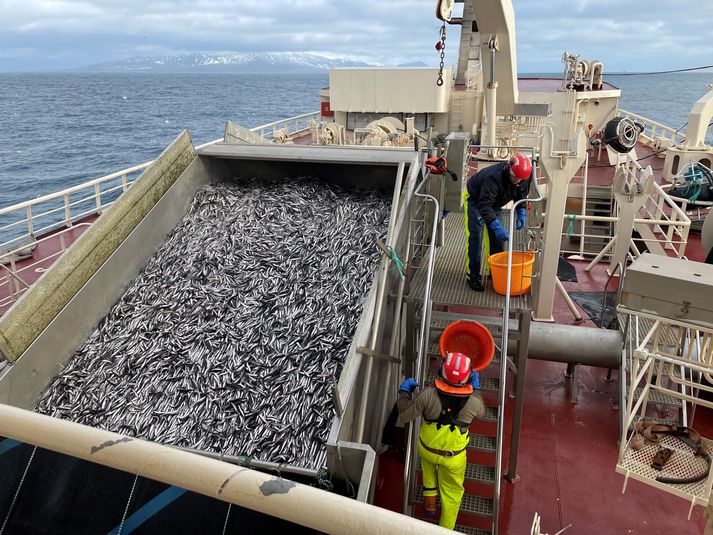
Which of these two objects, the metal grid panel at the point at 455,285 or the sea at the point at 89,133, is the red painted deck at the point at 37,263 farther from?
the sea at the point at 89,133

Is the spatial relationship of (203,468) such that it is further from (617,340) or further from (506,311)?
(617,340)

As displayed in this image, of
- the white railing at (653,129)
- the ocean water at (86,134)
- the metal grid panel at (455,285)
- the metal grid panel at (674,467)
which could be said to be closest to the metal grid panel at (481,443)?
the metal grid panel at (455,285)

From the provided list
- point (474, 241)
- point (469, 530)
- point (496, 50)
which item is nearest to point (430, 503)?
point (469, 530)

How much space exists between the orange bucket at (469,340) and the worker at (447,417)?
66 cm

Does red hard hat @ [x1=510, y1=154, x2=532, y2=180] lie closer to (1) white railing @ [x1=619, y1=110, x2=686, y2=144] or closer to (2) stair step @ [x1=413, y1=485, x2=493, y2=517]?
(2) stair step @ [x1=413, y1=485, x2=493, y2=517]

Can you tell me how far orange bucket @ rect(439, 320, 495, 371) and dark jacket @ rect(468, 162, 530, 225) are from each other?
1110mm

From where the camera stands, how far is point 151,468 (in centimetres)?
149

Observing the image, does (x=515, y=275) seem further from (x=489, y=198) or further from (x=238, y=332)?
(x=238, y=332)

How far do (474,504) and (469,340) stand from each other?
52.0 inches

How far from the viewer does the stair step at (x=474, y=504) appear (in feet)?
13.6

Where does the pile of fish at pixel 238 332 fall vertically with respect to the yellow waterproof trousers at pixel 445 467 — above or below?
above

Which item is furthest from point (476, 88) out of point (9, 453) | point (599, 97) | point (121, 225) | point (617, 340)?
point (9, 453)

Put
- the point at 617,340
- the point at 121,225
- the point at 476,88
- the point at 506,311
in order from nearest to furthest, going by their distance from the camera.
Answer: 1. the point at 506,311
2. the point at 121,225
3. the point at 617,340
4. the point at 476,88

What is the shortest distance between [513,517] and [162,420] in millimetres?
2989
